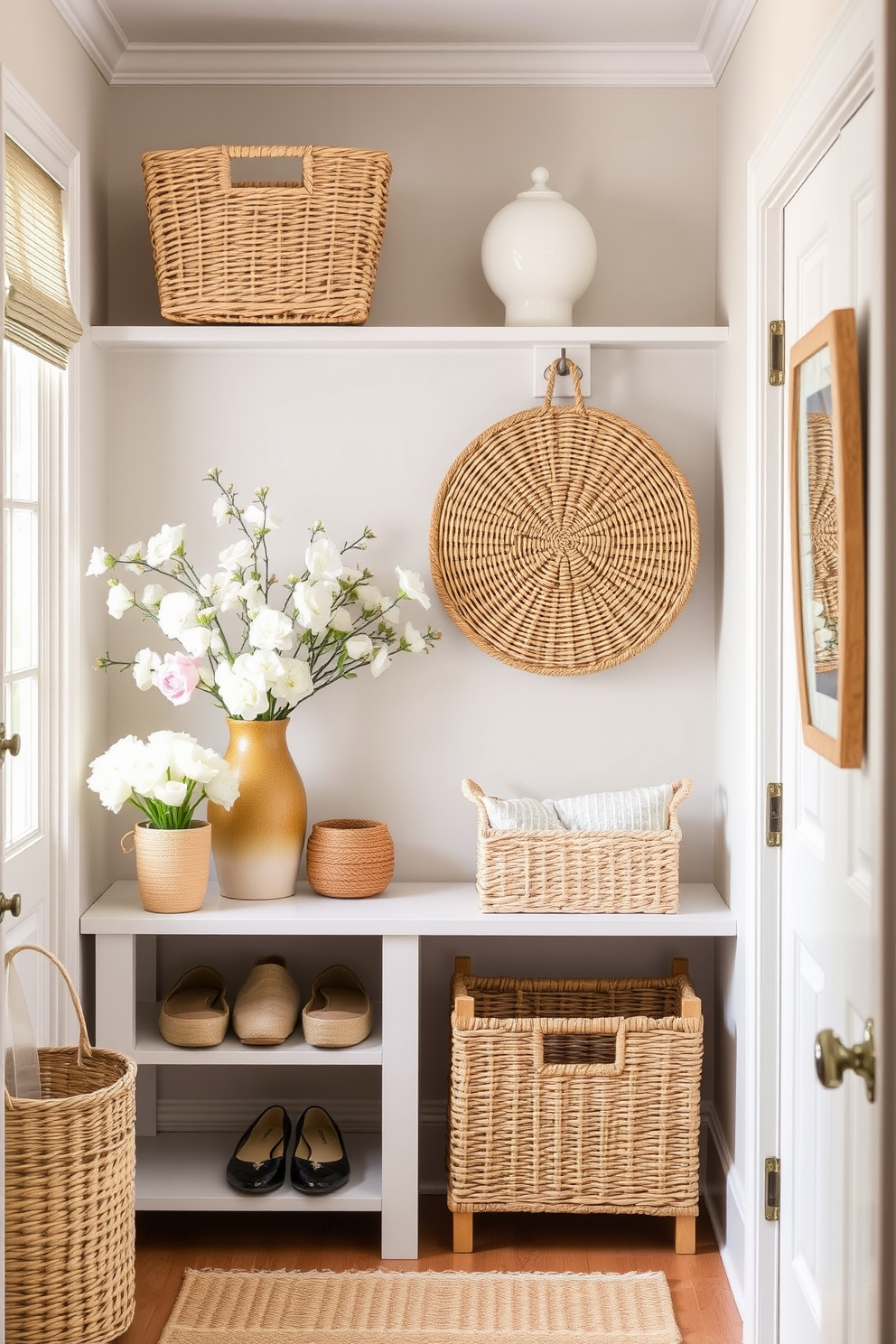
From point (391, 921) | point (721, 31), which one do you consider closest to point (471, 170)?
point (721, 31)

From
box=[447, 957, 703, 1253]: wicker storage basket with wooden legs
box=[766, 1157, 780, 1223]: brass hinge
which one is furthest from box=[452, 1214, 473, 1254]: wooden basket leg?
box=[766, 1157, 780, 1223]: brass hinge

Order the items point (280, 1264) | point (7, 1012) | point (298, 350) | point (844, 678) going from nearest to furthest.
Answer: point (844, 678) → point (7, 1012) → point (280, 1264) → point (298, 350)

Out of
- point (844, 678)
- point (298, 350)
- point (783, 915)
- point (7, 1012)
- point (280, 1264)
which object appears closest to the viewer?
point (844, 678)

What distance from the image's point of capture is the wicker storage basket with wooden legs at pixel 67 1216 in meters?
2.06

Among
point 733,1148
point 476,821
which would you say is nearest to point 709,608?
point 476,821

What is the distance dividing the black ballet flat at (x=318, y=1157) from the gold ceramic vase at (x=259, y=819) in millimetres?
532

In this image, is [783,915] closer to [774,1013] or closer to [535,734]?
[774,1013]

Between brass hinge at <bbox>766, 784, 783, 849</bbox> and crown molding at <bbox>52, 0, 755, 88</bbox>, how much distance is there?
1.61 metres

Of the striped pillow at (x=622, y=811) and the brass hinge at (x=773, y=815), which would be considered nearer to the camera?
the brass hinge at (x=773, y=815)

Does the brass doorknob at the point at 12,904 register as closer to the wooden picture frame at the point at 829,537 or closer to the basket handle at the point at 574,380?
the wooden picture frame at the point at 829,537

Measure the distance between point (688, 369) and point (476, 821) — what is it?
1143mm

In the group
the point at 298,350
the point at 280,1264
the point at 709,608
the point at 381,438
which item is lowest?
the point at 280,1264

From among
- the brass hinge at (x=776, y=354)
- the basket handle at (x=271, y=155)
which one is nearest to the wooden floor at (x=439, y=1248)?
the brass hinge at (x=776, y=354)

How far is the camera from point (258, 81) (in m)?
2.84
